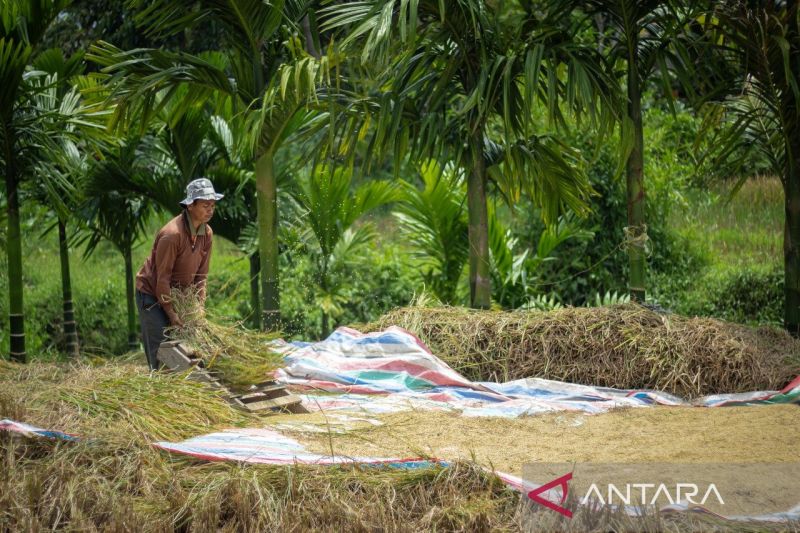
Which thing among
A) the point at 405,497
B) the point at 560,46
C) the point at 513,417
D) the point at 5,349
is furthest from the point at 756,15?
the point at 5,349

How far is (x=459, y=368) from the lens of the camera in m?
6.48

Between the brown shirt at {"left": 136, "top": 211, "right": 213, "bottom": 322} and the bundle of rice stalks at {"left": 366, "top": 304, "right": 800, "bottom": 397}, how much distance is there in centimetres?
171

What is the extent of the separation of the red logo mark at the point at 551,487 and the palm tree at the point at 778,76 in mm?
3774

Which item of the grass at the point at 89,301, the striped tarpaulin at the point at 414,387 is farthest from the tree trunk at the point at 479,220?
the grass at the point at 89,301

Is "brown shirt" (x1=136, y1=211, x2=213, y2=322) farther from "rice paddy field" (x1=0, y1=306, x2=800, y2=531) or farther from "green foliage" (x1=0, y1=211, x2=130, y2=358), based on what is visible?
"green foliage" (x1=0, y1=211, x2=130, y2=358)

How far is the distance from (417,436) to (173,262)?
6.61 ft

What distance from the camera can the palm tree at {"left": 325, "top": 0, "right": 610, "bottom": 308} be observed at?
6.23 meters

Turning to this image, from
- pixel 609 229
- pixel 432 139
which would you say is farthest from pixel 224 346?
pixel 609 229

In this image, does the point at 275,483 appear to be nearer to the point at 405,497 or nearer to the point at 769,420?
the point at 405,497

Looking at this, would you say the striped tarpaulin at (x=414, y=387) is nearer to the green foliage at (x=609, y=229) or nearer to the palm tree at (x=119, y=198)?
the palm tree at (x=119, y=198)

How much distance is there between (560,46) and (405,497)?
372 cm

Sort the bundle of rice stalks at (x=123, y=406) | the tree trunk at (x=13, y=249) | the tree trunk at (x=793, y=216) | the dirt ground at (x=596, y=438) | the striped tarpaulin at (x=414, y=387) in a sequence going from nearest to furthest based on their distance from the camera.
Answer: the dirt ground at (x=596, y=438), the bundle of rice stalks at (x=123, y=406), the striped tarpaulin at (x=414, y=387), the tree trunk at (x=793, y=216), the tree trunk at (x=13, y=249)

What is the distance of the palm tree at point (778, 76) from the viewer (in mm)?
6434

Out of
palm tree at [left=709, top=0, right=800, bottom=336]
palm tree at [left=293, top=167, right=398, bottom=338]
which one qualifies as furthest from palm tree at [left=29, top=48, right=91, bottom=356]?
palm tree at [left=709, top=0, right=800, bottom=336]
